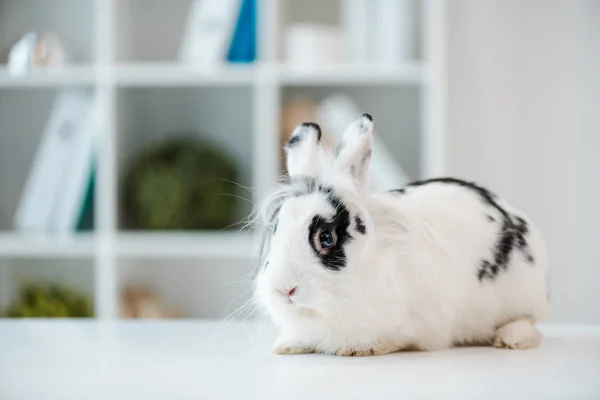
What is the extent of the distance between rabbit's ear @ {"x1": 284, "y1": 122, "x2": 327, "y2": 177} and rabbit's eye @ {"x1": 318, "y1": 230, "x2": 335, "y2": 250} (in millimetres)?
89

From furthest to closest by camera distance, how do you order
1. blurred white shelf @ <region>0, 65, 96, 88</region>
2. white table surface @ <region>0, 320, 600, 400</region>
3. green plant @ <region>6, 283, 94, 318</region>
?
green plant @ <region>6, 283, 94, 318</region>, blurred white shelf @ <region>0, 65, 96, 88</region>, white table surface @ <region>0, 320, 600, 400</region>

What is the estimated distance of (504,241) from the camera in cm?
108

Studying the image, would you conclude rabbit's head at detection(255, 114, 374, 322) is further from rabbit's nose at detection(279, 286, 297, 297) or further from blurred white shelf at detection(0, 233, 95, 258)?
blurred white shelf at detection(0, 233, 95, 258)

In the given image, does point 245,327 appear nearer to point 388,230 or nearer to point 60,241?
point 388,230

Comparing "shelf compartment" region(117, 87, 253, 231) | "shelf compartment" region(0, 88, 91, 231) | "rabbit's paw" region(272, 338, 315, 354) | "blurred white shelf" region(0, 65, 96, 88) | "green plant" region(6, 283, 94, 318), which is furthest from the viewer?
"shelf compartment" region(0, 88, 91, 231)

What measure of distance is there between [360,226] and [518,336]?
0.28 metres

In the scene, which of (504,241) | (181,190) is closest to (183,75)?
(181,190)

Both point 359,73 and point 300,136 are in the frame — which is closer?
point 300,136

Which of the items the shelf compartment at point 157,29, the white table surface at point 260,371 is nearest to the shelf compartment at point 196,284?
the shelf compartment at point 157,29

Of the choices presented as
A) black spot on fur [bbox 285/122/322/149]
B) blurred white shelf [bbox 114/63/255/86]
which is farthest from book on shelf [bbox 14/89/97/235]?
black spot on fur [bbox 285/122/322/149]

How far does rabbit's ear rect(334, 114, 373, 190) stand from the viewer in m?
0.98

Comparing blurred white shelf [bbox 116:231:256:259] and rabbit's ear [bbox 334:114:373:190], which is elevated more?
rabbit's ear [bbox 334:114:373:190]

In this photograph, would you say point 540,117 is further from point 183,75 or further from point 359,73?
point 183,75

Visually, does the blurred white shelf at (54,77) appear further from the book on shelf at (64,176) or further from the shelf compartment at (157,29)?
the shelf compartment at (157,29)
